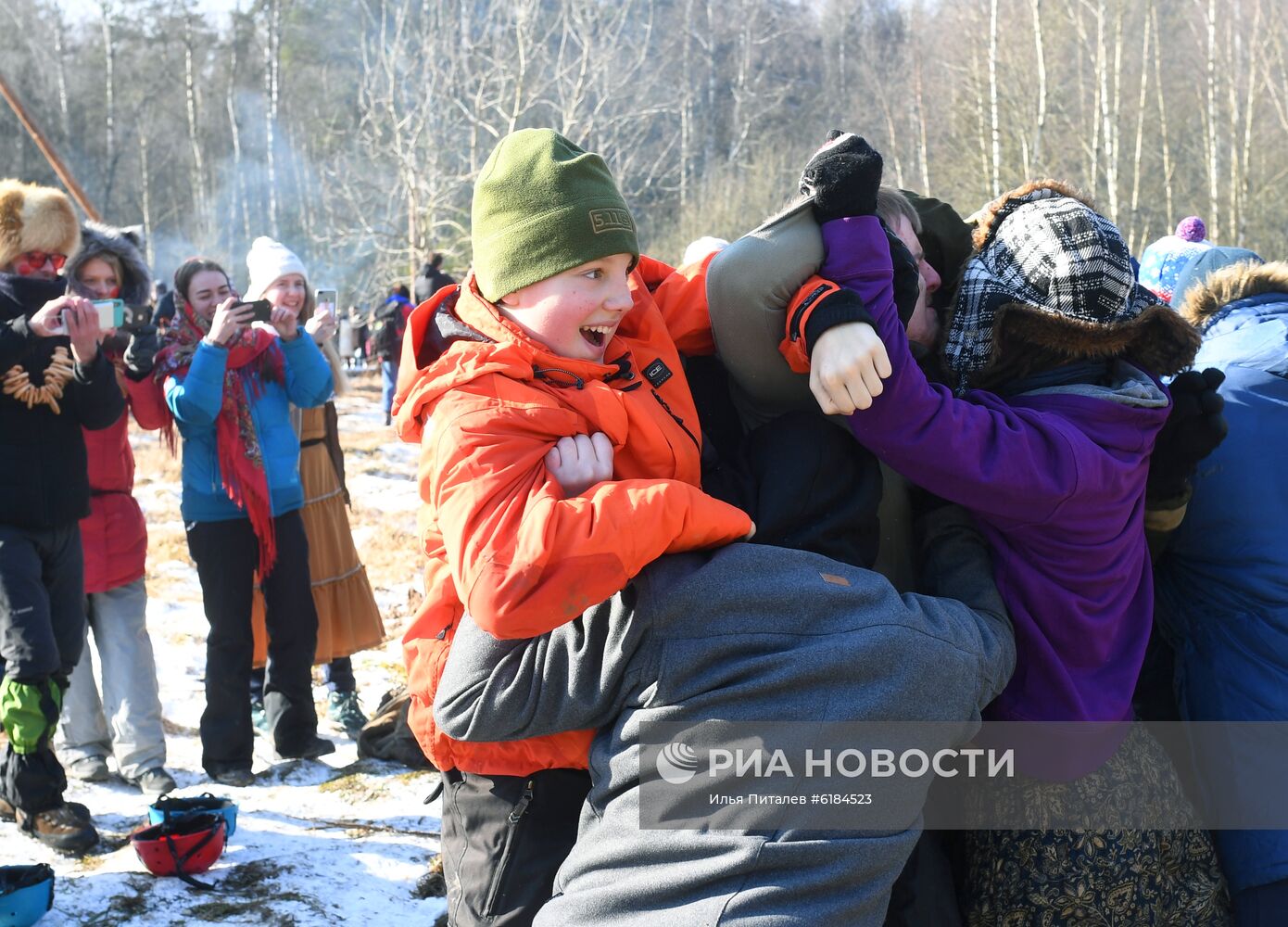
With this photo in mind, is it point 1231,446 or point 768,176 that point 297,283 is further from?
point 768,176

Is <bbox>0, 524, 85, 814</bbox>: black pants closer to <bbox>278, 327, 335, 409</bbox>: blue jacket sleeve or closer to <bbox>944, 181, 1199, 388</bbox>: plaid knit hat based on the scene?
<bbox>278, 327, 335, 409</bbox>: blue jacket sleeve

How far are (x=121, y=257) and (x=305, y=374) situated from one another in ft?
2.83

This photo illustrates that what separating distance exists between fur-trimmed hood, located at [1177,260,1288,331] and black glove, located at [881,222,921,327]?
77cm

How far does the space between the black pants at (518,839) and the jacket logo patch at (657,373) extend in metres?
0.62

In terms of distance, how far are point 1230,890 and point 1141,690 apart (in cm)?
36

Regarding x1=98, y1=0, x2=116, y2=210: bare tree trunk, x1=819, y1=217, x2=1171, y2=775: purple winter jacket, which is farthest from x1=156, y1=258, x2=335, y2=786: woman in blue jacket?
x1=98, y1=0, x2=116, y2=210: bare tree trunk

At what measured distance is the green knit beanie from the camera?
5.38 feet

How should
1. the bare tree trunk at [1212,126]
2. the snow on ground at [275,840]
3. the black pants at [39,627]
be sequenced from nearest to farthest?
1. the snow on ground at [275,840]
2. the black pants at [39,627]
3. the bare tree trunk at [1212,126]

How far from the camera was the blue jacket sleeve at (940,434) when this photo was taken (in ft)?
5.13

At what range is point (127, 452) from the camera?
446 centimetres

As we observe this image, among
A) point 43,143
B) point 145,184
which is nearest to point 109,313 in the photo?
point 43,143

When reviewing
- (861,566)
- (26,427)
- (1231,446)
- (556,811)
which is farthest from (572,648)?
(26,427)

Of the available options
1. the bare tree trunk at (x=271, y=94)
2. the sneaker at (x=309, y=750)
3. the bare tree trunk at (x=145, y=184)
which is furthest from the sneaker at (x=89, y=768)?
the bare tree trunk at (x=271, y=94)

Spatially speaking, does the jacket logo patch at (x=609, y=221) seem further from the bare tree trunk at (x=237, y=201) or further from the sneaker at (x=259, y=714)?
the bare tree trunk at (x=237, y=201)
